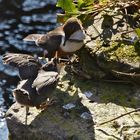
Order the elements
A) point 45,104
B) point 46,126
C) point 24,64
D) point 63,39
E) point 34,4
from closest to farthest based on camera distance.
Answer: point 46,126 → point 45,104 → point 24,64 → point 63,39 → point 34,4

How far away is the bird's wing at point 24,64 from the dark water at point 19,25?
1.29 meters

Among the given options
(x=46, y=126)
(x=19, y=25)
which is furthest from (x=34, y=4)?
(x=46, y=126)

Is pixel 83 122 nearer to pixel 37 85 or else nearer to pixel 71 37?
pixel 37 85

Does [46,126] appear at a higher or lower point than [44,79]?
lower

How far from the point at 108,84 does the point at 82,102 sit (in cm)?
33

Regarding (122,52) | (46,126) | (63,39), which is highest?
(122,52)

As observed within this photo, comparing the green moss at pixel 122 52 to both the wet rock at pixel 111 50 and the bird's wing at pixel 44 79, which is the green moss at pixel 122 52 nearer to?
the wet rock at pixel 111 50

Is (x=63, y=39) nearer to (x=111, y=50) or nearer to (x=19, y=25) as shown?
(x=111, y=50)

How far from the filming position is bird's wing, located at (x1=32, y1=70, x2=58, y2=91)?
4450 millimetres

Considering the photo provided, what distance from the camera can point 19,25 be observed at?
7676mm

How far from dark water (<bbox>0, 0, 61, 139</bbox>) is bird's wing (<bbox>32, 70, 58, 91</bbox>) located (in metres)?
1.57

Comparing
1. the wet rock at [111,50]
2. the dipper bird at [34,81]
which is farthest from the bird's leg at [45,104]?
the wet rock at [111,50]

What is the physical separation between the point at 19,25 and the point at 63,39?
234cm

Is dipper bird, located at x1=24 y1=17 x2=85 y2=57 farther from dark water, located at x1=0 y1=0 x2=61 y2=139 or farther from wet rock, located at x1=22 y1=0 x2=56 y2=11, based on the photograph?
wet rock, located at x1=22 y1=0 x2=56 y2=11
